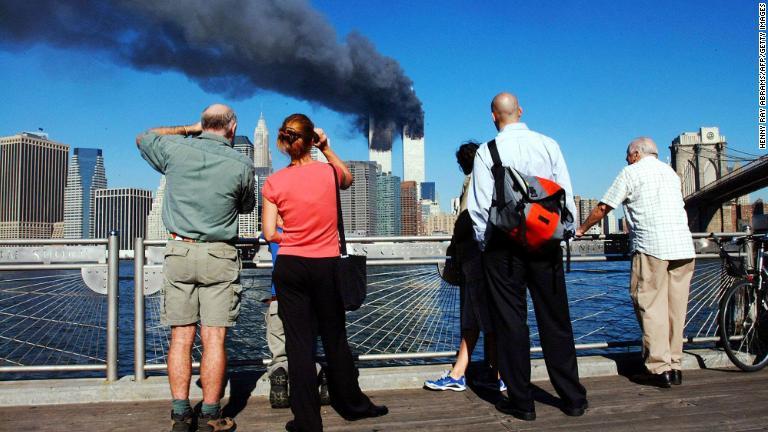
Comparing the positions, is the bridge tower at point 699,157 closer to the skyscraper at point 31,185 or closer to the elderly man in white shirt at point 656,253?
the elderly man in white shirt at point 656,253

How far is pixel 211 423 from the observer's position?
2.95m

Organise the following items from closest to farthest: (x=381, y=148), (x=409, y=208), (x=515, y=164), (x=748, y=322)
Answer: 1. (x=515, y=164)
2. (x=748, y=322)
3. (x=381, y=148)
4. (x=409, y=208)

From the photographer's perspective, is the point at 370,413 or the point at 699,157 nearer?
the point at 370,413

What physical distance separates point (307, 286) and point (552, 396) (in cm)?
175

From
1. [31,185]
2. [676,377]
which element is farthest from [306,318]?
[31,185]

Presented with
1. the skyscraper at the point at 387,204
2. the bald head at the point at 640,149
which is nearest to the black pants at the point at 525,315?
the bald head at the point at 640,149

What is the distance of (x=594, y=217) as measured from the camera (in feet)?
12.4

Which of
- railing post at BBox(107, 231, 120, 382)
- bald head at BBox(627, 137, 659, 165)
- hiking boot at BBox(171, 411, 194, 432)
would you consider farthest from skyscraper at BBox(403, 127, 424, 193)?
hiking boot at BBox(171, 411, 194, 432)

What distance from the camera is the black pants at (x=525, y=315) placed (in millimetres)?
3137

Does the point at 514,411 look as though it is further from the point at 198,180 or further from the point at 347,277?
the point at 198,180

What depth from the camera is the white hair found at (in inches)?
155

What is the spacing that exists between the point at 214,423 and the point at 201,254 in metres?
0.86

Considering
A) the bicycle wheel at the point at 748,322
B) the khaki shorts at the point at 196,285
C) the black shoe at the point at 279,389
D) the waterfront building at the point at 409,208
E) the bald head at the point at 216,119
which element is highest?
the waterfront building at the point at 409,208

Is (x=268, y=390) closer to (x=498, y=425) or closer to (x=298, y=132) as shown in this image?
(x=498, y=425)
